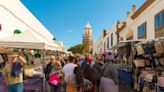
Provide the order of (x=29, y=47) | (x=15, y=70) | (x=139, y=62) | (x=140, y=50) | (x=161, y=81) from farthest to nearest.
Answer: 1. (x=139, y=62)
2. (x=140, y=50)
3. (x=29, y=47)
4. (x=161, y=81)
5. (x=15, y=70)

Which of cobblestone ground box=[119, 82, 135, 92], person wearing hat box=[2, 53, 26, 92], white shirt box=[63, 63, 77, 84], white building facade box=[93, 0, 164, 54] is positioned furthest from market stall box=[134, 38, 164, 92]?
white building facade box=[93, 0, 164, 54]

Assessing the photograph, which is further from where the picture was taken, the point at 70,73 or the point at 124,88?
the point at 124,88

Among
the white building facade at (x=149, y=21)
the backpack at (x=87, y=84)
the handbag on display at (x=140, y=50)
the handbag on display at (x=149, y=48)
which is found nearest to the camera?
the backpack at (x=87, y=84)

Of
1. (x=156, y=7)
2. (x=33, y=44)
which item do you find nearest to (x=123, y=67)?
(x=156, y=7)

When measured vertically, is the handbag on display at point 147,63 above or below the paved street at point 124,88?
above

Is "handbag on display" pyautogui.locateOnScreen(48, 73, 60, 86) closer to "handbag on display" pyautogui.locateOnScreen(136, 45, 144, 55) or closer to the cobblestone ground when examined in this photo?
"handbag on display" pyautogui.locateOnScreen(136, 45, 144, 55)

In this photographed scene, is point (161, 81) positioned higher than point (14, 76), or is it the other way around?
point (14, 76)

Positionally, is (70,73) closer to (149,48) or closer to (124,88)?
(149,48)

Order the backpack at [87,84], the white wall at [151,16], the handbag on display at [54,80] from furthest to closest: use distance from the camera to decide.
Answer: the white wall at [151,16]
the handbag on display at [54,80]
the backpack at [87,84]

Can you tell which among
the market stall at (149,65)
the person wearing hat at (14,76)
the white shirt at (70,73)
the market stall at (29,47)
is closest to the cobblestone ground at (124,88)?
the market stall at (149,65)

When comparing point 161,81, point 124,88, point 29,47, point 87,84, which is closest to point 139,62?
point 124,88

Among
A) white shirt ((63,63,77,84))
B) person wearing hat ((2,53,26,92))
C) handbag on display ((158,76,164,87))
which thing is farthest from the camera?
handbag on display ((158,76,164,87))

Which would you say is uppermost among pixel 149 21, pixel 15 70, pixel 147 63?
pixel 149 21

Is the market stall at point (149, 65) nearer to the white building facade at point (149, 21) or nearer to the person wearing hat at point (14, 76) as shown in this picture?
the person wearing hat at point (14, 76)
